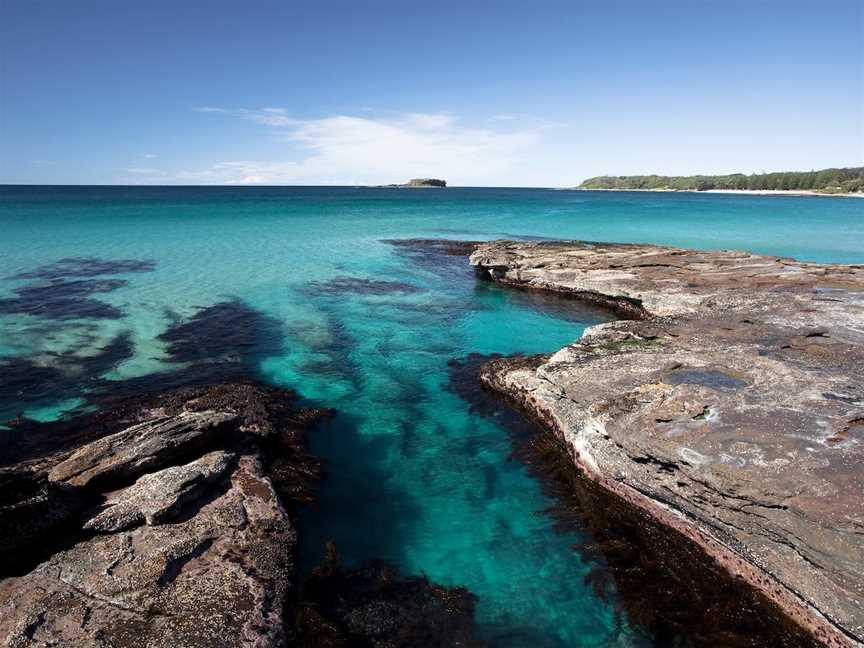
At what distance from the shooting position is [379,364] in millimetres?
18219

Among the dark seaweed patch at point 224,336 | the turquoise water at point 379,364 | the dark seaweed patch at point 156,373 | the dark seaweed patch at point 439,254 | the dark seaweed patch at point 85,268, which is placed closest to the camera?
the turquoise water at point 379,364

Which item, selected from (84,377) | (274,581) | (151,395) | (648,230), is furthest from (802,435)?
(648,230)

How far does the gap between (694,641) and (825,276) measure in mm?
21244

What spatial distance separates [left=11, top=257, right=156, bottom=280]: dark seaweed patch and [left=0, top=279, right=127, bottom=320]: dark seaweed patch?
269 cm

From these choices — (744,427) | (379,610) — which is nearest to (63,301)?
(379,610)

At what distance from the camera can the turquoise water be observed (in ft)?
30.1

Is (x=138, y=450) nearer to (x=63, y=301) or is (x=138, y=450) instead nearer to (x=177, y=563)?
(x=177, y=563)

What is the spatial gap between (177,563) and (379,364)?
10.9 metres

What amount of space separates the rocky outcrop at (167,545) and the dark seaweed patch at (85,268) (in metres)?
26.1

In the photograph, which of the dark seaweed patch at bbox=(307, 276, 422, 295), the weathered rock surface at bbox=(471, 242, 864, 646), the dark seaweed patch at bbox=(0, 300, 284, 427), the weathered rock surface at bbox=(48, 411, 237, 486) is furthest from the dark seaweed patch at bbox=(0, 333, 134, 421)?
the weathered rock surface at bbox=(471, 242, 864, 646)

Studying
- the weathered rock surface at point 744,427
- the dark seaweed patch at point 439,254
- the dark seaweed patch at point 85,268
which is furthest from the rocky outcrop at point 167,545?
the dark seaweed patch at point 85,268

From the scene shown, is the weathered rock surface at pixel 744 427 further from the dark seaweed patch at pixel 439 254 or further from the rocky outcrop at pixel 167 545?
the dark seaweed patch at pixel 439 254

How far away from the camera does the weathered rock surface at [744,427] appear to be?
7688mm

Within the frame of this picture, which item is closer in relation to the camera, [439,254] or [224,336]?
[224,336]
